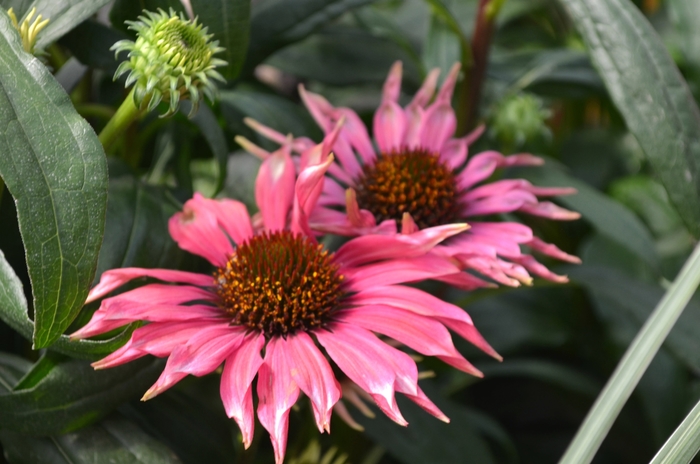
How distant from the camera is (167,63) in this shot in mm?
325

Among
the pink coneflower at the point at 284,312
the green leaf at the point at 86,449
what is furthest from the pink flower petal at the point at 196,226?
the green leaf at the point at 86,449

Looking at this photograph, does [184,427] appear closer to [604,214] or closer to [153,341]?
[153,341]

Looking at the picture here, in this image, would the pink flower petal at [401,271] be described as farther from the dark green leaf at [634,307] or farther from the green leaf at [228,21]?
the dark green leaf at [634,307]

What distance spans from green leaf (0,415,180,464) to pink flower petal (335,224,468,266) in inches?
5.4

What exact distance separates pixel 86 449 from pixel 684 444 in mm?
271

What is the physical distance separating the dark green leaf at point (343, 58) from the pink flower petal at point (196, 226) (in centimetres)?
23

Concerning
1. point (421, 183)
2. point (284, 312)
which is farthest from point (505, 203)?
point (284, 312)

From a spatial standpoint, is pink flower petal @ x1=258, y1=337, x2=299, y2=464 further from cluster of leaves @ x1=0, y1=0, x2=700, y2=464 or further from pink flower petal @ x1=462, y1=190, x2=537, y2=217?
pink flower petal @ x1=462, y1=190, x2=537, y2=217

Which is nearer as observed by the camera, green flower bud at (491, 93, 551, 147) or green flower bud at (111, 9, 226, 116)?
green flower bud at (111, 9, 226, 116)

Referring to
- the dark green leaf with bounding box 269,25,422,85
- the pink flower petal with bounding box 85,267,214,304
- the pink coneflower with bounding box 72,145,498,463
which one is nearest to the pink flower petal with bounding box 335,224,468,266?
the pink coneflower with bounding box 72,145,498,463

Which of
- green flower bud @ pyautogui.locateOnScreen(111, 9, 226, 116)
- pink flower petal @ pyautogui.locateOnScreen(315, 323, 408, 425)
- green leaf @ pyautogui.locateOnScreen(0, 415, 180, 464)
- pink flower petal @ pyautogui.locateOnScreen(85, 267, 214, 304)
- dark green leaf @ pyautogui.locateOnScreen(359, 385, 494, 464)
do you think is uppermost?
green flower bud @ pyautogui.locateOnScreen(111, 9, 226, 116)

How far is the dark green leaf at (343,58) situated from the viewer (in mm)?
604

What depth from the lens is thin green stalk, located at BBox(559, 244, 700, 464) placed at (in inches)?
11.7

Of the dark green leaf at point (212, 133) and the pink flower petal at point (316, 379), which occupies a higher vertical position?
the dark green leaf at point (212, 133)
